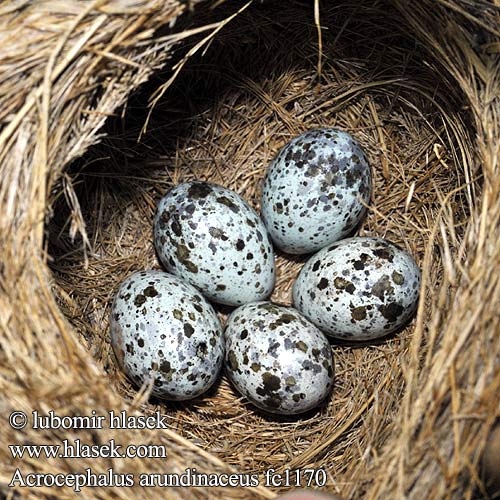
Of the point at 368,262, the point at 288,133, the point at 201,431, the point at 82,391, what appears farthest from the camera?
the point at 288,133

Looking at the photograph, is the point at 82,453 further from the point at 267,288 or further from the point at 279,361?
the point at 267,288

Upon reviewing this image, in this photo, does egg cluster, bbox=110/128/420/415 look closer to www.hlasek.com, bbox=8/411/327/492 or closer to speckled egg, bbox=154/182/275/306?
speckled egg, bbox=154/182/275/306

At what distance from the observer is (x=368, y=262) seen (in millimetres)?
1482

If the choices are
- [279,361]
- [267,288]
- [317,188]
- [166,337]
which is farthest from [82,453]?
[317,188]

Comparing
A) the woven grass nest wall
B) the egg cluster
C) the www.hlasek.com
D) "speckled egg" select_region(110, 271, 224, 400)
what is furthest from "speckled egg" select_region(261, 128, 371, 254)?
the www.hlasek.com

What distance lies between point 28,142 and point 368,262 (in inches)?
30.3

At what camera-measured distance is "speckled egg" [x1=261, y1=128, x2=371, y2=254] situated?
5.04 feet

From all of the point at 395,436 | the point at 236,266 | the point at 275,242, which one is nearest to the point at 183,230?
the point at 236,266

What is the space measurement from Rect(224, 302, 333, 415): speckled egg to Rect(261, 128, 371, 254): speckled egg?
22cm

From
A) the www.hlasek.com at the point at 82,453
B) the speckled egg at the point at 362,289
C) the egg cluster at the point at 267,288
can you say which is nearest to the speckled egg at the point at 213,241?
the egg cluster at the point at 267,288

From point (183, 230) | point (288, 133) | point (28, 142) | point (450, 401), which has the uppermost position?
point (28, 142)

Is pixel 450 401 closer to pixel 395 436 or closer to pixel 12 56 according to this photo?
pixel 395 436

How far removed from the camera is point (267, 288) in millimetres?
1618

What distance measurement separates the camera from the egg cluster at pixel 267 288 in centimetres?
143
